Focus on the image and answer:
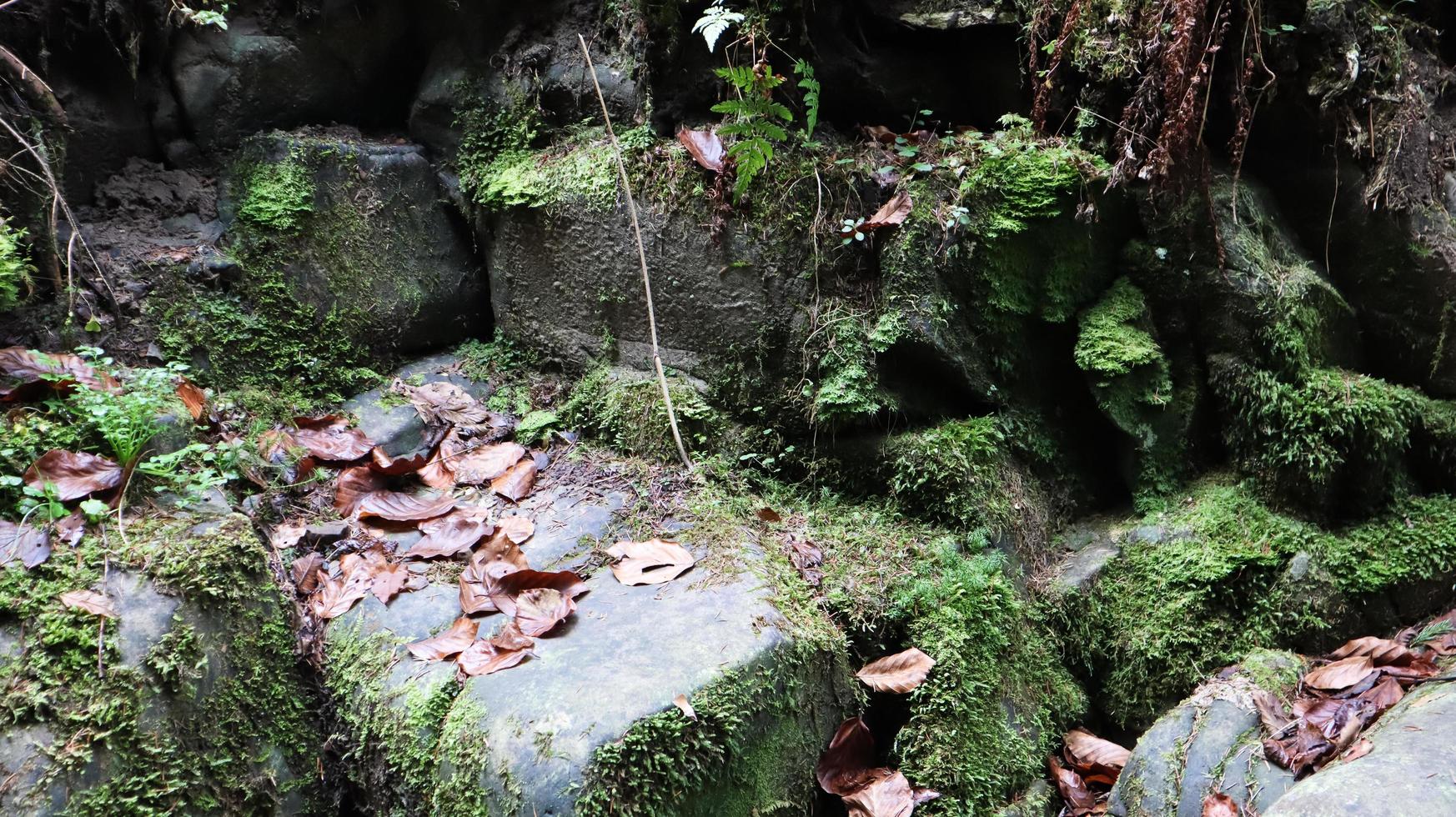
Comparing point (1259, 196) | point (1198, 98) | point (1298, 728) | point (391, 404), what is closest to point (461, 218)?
point (391, 404)

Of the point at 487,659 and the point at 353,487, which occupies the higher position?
the point at 353,487

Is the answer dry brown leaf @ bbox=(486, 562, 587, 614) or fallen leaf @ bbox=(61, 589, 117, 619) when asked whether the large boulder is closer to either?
dry brown leaf @ bbox=(486, 562, 587, 614)

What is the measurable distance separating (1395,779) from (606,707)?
236 cm

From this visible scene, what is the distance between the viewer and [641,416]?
4.31 metres

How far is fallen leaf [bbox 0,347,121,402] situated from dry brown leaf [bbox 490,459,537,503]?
1.52 meters

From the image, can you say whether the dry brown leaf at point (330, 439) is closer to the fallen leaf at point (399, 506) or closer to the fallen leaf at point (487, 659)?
the fallen leaf at point (399, 506)

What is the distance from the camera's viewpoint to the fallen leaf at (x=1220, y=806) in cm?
295

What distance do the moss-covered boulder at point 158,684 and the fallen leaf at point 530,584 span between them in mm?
→ 775

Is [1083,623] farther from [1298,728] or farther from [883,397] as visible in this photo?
[883,397]

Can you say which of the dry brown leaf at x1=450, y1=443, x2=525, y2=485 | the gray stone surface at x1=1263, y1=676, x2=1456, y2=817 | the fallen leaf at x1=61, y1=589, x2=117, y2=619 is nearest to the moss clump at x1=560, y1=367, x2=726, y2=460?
the dry brown leaf at x1=450, y1=443, x2=525, y2=485

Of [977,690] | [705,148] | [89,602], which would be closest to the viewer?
[89,602]

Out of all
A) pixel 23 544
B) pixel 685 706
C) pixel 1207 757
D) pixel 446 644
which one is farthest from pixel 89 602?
pixel 1207 757

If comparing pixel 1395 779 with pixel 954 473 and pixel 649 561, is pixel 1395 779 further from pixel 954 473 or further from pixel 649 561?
pixel 649 561

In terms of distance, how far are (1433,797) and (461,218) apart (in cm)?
495
